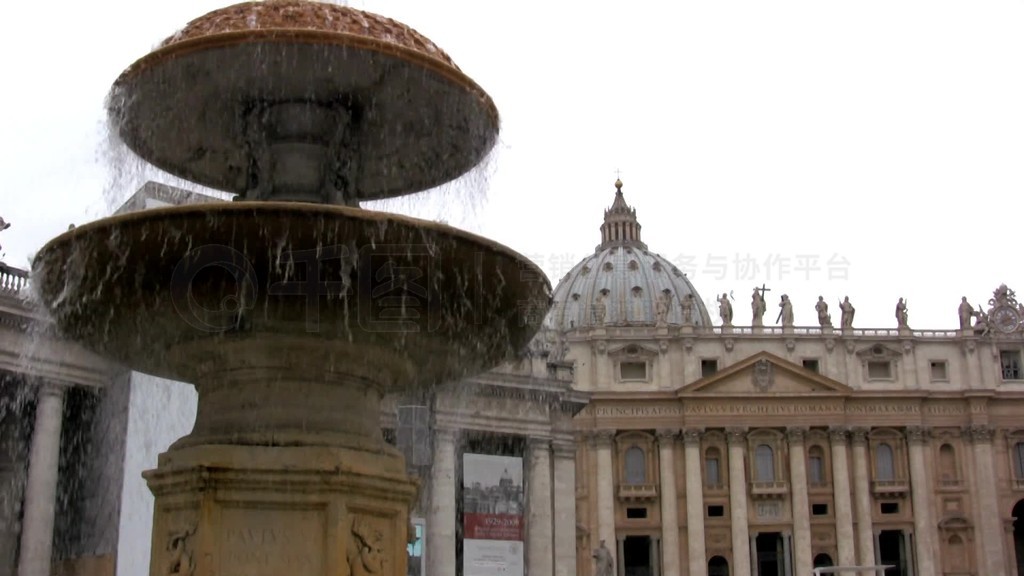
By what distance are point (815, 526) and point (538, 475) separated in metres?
31.4

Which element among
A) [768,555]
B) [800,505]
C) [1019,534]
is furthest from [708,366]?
[1019,534]

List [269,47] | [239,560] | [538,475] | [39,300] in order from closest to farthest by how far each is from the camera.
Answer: [239,560] < [269,47] < [39,300] < [538,475]

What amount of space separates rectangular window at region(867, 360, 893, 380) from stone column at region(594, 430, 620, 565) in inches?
561

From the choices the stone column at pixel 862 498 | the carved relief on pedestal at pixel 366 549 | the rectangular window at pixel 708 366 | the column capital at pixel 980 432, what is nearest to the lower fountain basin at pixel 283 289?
the carved relief on pedestal at pixel 366 549

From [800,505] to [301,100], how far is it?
5490 cm

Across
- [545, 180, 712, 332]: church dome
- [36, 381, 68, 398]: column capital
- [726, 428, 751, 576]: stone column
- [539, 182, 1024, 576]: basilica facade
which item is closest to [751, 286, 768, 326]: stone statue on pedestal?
[539, 182, 1024, 576]: basilica facade

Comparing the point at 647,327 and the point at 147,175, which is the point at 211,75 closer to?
the point at 147,175

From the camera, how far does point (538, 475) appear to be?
3186 centimetres

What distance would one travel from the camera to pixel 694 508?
192 ft

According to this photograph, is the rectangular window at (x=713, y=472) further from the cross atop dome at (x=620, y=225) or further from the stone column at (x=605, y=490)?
the cross atop dome at (x=620, y=225)

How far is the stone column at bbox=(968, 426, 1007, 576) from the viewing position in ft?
189

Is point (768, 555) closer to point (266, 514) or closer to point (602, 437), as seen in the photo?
point (602, 437)

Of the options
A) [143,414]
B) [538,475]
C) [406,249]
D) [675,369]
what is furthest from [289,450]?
[675,369]

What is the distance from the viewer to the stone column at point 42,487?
65.1 ft
